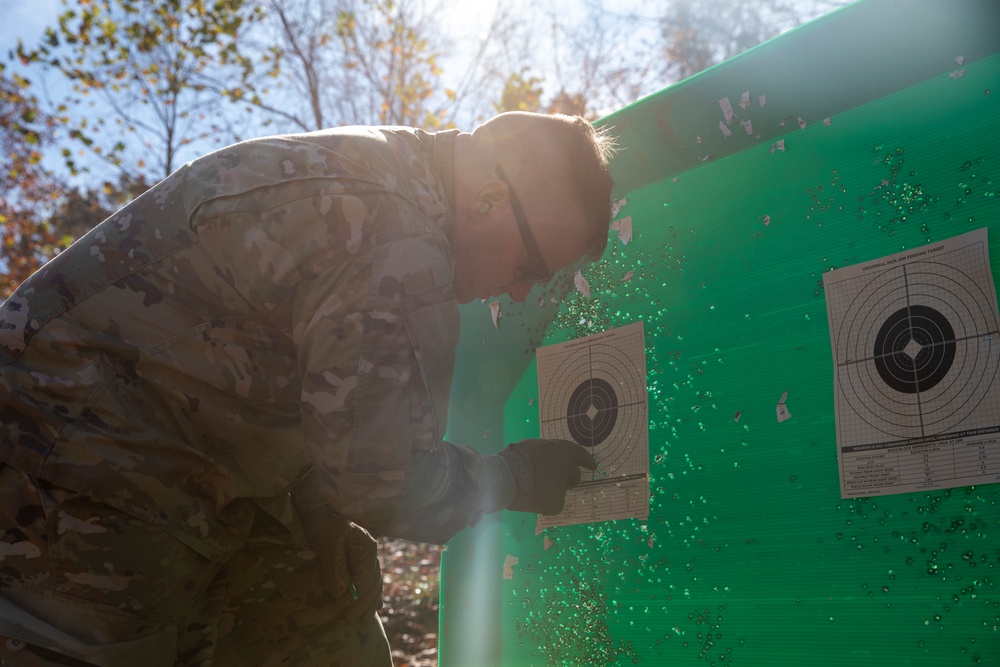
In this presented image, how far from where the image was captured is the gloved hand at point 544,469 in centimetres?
178

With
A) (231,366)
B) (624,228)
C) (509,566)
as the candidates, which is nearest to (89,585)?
(231,366)

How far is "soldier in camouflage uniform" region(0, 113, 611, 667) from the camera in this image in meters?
1.27

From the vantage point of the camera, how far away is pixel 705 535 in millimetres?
1661

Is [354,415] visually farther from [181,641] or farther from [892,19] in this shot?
[892,19]

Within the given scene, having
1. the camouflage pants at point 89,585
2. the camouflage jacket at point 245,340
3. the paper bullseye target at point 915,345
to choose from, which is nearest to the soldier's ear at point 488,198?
the camouflage jacket at point 245,340

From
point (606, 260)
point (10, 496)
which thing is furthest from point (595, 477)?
point (10, 496)

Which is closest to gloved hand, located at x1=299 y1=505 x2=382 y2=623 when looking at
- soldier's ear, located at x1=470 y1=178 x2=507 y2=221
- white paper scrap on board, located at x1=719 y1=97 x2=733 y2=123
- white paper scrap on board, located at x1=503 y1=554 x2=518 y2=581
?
white paper scrap on board, located at x1=503 y1=554 x2=518 y2=581

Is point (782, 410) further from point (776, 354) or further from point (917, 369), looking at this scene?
point (917, 369)

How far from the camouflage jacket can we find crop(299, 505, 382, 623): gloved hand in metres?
0.32

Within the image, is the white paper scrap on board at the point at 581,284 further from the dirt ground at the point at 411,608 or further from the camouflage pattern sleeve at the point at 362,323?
the dirt ground at the point at 411,608

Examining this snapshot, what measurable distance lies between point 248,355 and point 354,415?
0.27 meters

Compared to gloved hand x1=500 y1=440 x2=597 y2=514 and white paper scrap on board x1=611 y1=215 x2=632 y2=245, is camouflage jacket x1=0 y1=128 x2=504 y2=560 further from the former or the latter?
white paper scrap on board x1=611 y1=215 x2=632 y2=245

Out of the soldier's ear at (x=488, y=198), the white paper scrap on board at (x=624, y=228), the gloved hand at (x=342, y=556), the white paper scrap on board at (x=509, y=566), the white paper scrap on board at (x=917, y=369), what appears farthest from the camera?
the white paper scrap on board at (x=509, y=566)

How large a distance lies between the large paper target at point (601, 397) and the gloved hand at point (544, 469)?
0.06 metres
